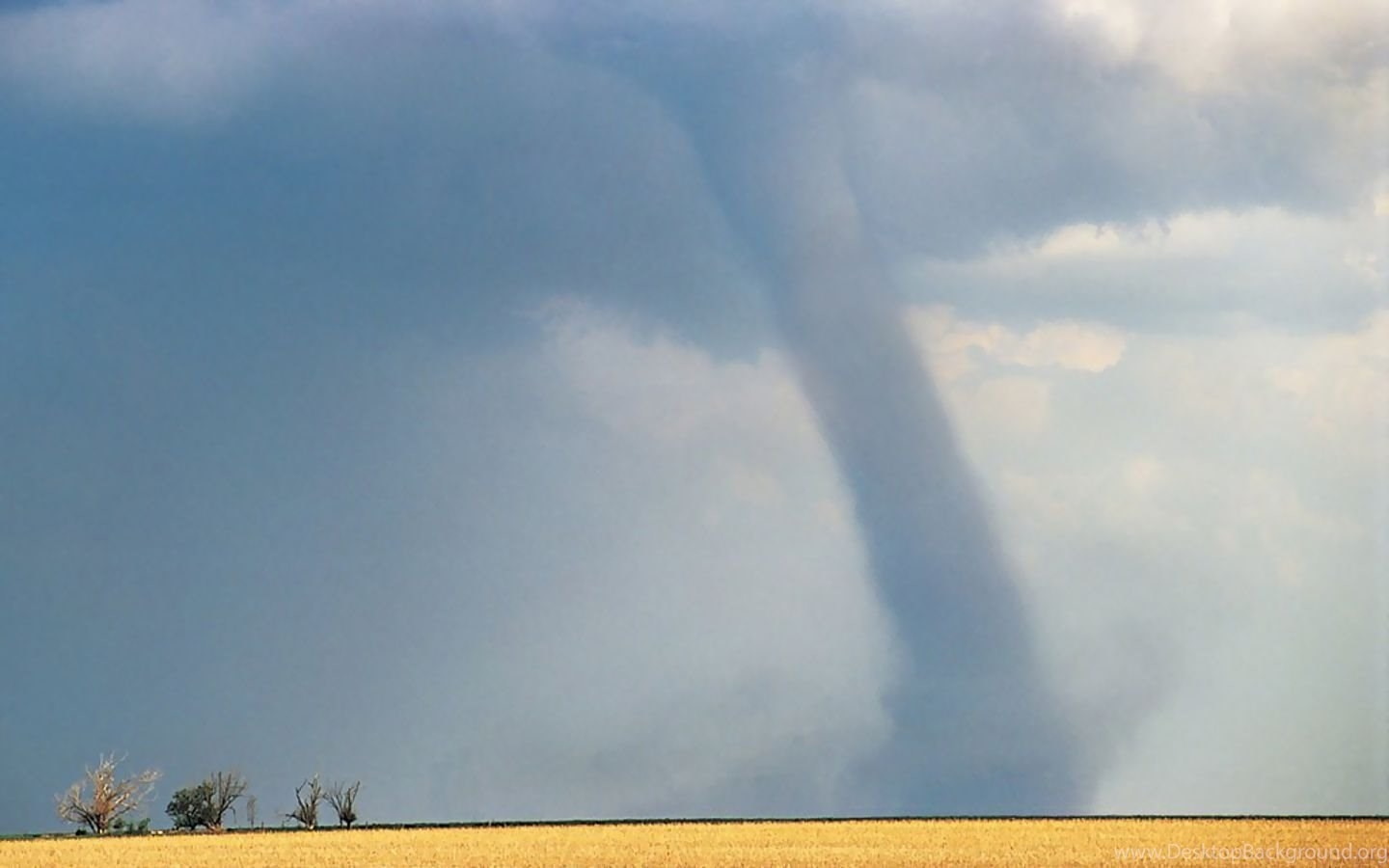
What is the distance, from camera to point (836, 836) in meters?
90.5

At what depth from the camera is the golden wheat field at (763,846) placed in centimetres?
7350

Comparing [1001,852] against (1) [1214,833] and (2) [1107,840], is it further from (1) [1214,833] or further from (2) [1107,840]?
(1) [1214,833]

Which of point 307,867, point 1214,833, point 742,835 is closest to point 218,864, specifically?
point 307,867

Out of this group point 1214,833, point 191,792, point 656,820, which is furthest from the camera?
point 191,792

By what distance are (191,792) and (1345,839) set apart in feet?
265

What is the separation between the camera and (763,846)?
82.1 metres

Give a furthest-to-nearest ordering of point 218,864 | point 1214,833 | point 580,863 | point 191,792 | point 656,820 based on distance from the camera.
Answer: point 191,792 → point 656,820 → point 1214,833 → point 218,864 → point 580,863

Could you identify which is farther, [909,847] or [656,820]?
[656,820]

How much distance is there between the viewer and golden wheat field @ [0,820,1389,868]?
241 ft

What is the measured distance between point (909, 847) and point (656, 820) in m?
32.9

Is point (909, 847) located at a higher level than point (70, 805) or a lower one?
lower

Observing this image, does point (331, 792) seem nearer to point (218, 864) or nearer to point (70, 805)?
point (70, 805)

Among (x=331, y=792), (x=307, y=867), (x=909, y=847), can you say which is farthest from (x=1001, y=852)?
(x=331, y=792)

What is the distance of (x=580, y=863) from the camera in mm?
72250
